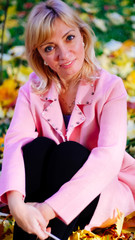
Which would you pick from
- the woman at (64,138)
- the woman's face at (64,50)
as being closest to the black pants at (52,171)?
the woman at (64,138)

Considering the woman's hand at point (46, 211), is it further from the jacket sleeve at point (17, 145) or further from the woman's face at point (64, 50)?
the woman's face at point (64, 50)

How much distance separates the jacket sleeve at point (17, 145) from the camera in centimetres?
144

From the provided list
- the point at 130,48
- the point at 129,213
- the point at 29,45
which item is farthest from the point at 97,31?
the point at 129,213

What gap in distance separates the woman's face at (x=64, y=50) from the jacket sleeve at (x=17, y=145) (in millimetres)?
232

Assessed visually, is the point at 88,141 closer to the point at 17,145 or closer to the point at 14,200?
the point at 17,145

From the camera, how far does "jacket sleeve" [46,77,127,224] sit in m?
1.32

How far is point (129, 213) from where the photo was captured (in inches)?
64.6

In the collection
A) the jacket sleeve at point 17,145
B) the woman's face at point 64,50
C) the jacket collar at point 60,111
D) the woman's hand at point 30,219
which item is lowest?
the woman's hand at point 30,219

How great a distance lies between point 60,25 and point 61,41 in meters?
0.06

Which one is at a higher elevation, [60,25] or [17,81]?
[60,25]

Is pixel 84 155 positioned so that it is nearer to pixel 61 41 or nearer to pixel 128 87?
pixel 61 41

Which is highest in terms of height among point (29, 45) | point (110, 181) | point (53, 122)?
point (29, 45)

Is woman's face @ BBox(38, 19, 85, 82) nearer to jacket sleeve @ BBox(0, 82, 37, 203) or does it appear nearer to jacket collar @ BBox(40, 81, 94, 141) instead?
jacket collar @ BBox(40, 81, 94, 141)

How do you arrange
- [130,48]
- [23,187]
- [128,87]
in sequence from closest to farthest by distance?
[23,187] < [128,87] < [130,48]
